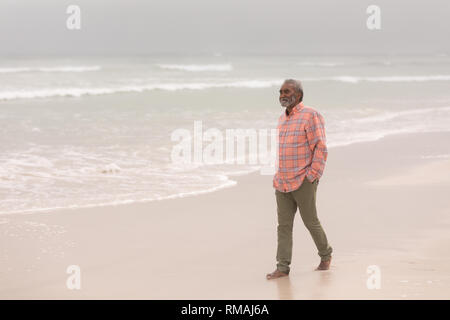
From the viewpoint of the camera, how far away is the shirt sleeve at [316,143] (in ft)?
15.4

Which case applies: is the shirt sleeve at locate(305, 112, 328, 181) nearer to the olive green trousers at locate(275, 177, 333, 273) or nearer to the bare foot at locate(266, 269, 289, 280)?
the olive green trousers at locate(275, 177, 333, 273)

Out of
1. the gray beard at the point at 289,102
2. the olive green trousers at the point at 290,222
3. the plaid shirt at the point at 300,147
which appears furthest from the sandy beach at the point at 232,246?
the gray beard at the point at 289,102

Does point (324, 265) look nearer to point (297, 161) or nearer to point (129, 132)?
point (297, 161)

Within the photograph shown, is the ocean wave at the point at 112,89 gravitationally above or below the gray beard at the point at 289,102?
above

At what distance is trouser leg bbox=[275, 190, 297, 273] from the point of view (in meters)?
4.95

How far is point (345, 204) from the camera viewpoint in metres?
7.37

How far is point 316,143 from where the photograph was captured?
4.72 m

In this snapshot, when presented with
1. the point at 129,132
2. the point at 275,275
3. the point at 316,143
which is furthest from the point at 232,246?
the point at 129,132

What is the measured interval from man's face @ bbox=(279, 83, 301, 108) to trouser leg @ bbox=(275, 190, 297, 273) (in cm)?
69

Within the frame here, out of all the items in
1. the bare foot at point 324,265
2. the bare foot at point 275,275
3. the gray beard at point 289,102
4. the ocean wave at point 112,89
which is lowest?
the bare foot at point 275,275

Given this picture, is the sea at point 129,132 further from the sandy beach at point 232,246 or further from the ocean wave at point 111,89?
the sandy beach at point 232,246

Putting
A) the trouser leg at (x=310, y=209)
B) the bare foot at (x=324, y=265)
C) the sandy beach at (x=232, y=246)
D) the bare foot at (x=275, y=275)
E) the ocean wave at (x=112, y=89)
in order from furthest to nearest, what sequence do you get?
the ocean wave at (x=112, y=89) → the bare foot at (x=324, y=265) → the bare foot at (x=275, y=275) → the trouser leg at (x=310, y=209) → the sandy beach at (x=232, y=246)

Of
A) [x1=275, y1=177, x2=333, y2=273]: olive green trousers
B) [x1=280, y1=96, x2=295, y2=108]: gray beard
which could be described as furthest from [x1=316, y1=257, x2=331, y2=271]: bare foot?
[x1=280, y1=96, x2=295, y2=108]: gray beard
